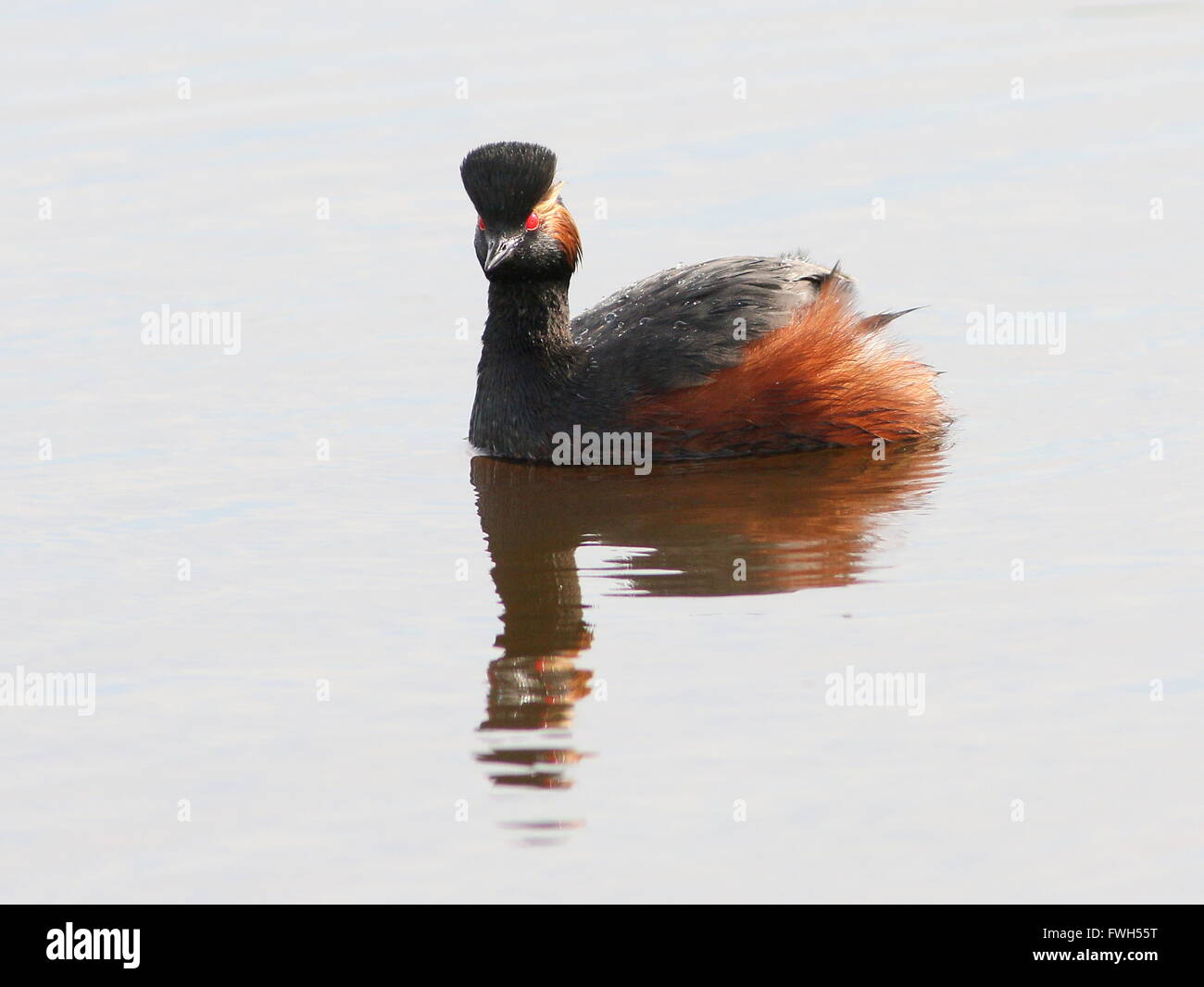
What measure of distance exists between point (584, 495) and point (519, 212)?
1.52 metres

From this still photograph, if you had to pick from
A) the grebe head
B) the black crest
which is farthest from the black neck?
the black crest

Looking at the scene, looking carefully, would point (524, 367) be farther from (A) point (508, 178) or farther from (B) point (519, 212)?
(A) point (508, 178)

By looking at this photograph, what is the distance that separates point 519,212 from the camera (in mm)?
10500

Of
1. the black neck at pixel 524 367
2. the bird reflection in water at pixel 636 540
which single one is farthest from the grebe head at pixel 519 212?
the bird reflection in water at pixel 636 540

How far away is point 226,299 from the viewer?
521 inches

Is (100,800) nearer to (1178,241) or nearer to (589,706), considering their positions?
(589,706)

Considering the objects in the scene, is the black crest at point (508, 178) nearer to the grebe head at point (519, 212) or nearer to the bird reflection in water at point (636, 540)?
the grebe head at point (519, 212)

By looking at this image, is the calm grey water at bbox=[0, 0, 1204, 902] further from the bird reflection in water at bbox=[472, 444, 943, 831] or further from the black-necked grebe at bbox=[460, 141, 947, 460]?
the black-necked grebe at bbox=[460, 141, 947, 460]

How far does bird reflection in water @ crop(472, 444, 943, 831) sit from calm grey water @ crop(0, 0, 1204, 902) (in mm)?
29

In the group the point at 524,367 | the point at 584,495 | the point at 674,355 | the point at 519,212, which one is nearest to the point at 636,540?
the point at 584,495

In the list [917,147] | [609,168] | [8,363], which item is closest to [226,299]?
[8,363]

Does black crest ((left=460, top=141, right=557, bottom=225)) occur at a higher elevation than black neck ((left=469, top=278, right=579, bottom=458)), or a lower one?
higher

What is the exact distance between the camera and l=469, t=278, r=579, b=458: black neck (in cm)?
1079

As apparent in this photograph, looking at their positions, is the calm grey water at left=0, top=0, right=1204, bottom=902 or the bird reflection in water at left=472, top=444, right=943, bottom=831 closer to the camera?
the calm grey water at left=0, top=0, right=1204, bottom=902
